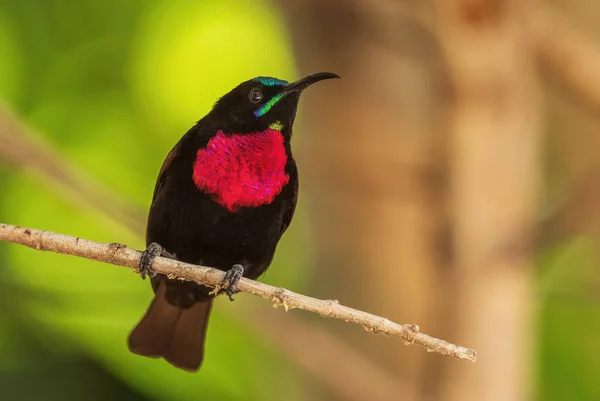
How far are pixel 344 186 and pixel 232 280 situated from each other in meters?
1.29

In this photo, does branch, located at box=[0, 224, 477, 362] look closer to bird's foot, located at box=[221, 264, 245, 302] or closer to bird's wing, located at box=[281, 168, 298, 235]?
bird's foot, located at box=[221, 264, 245, 302]

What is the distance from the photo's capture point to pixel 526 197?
3.26 meters

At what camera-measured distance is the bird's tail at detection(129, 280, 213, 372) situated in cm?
284

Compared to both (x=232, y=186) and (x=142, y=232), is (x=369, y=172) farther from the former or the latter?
(x=232, y=186)

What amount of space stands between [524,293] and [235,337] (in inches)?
69.1

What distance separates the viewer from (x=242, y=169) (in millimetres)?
2303

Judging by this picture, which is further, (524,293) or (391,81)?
(391,81)

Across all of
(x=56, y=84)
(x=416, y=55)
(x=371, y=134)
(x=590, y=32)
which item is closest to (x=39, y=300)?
(x=56, y=84)

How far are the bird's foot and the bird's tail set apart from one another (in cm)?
52

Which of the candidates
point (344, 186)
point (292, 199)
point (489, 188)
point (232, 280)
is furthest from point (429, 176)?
point (232, 280)

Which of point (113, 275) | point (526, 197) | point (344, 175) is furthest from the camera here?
point (113, 275)

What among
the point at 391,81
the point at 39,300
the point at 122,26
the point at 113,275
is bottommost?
the point at 39,300

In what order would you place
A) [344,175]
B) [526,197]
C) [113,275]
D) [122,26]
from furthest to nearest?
[122,26]
[113,275]
[344,175]
[526,197]

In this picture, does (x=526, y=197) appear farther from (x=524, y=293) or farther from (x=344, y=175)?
(x=344, y=175)
